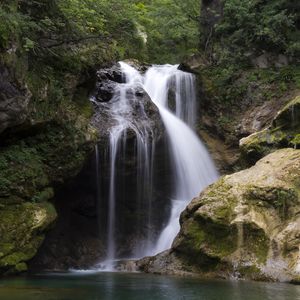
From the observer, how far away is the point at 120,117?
1734 cm

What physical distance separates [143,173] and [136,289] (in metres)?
7.49

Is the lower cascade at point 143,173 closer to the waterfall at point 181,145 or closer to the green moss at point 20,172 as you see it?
the waterfall at point 181,145

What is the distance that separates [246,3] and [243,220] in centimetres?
1231

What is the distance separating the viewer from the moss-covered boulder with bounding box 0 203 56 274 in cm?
1169

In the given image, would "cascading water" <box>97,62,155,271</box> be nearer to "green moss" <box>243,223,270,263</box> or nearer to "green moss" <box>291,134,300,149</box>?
"green moss" <box>291,134,300,149</box>

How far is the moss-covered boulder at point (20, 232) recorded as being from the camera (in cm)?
1169

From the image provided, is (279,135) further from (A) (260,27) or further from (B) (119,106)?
(A) (260,27)

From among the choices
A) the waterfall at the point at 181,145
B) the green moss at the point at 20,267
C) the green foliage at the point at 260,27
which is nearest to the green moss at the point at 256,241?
the waterfall at the point at 181,145

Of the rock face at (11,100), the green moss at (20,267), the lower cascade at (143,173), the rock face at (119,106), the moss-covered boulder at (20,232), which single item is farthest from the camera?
the rock face at (119,106)

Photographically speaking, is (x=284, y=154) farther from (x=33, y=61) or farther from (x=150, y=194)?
(x=33, y=61)

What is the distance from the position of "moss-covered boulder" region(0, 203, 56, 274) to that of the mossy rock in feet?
12.5

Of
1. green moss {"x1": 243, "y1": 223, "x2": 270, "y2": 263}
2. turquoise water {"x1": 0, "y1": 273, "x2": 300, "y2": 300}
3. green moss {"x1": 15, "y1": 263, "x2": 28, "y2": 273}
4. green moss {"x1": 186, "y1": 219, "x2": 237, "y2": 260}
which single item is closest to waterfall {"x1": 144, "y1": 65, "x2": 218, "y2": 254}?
green moss {"x1": 186, "y1": 219, "x2": 237, "y2": 260}

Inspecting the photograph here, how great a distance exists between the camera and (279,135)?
15031mm

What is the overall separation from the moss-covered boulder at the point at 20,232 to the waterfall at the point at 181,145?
202 inches
